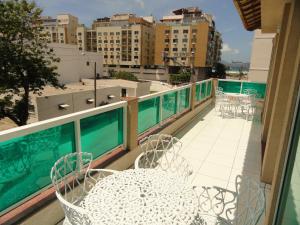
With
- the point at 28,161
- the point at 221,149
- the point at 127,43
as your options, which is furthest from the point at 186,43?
the point at 28,161

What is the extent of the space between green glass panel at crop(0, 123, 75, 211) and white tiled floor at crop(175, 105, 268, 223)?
2.21 metres

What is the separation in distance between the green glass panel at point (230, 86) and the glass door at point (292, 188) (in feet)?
28.5

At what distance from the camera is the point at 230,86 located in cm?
1014

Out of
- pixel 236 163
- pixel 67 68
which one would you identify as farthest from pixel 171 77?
pixel 236 163

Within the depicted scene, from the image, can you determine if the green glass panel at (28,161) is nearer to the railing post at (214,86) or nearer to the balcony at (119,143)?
the balcony at (119,143)

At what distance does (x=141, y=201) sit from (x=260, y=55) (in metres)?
15.5

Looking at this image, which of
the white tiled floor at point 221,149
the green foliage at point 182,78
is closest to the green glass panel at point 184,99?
the white tiled floor at point 221,149

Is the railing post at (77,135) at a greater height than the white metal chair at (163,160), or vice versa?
the railing post at (77,135)

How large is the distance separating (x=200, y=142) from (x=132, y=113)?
2.28 m

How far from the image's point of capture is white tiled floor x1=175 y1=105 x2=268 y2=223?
371cm

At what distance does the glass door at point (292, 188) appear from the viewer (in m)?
1.72

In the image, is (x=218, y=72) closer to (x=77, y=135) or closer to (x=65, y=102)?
(x=65, y=102)

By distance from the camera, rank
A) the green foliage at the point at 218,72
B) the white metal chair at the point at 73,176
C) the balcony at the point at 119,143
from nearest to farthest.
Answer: the balcony at the point at 119,143, the white metal chair at the point at 73,176, the green foliage at the point at 218,72

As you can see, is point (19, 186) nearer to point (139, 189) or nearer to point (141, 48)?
point (139, 189)
